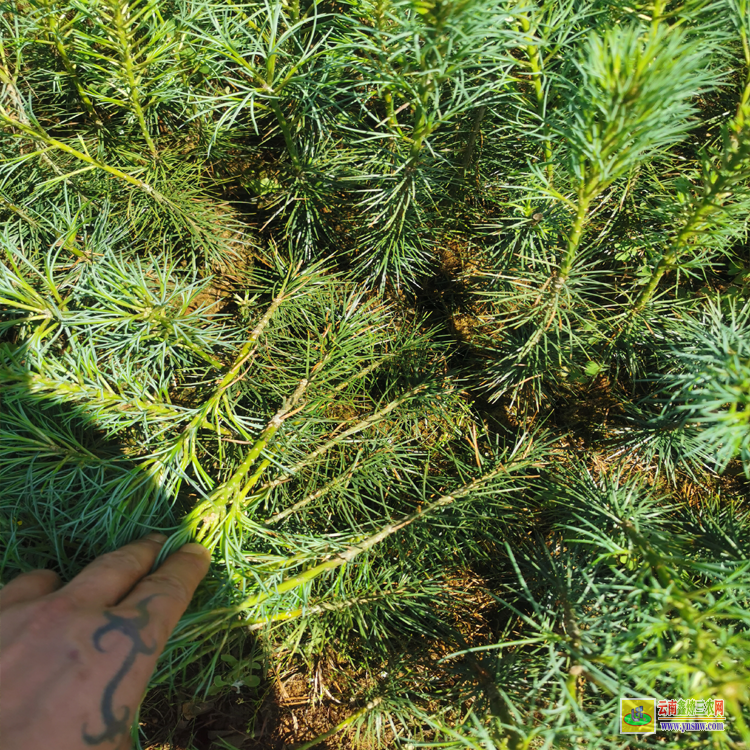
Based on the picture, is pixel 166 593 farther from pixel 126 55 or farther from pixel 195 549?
pixel 126 55

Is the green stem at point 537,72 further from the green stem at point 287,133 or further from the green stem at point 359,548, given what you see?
the green stem at point 359,548

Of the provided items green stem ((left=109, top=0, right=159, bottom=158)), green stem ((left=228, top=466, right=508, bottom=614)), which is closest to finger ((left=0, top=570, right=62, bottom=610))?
green stem ((left=228, top=466, right=508, bottom=614))

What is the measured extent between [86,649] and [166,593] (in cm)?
14

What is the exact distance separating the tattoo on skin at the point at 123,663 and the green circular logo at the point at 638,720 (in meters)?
0.82

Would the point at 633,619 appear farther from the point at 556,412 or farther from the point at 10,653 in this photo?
the point at 10,653

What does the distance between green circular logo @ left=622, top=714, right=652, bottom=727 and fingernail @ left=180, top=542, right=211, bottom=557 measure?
80 cm

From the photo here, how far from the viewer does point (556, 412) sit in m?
1.42

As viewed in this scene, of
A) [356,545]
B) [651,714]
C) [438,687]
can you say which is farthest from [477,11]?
[438,687]

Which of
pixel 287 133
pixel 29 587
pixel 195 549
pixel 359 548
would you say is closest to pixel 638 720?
pixel 359 548

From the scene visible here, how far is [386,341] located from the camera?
1303 mm

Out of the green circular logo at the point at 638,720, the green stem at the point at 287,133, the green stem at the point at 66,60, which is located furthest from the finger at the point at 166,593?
the green stem at the point at 66,60

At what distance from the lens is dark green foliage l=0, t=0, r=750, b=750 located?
2.97ft

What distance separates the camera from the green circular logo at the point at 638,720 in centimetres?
89

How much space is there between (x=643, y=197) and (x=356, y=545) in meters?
1.02
